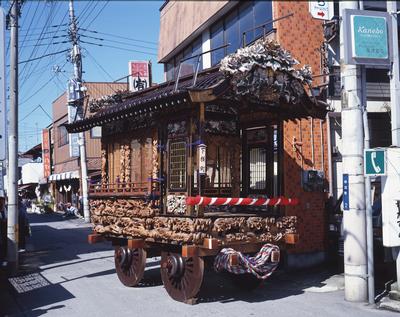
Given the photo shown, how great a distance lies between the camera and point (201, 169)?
26.1 ft

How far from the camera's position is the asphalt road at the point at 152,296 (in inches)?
300

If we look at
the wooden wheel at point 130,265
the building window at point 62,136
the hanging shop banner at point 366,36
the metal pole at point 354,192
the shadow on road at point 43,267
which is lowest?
the shadow on road at point 43,267

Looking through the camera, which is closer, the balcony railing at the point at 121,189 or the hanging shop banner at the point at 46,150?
the balcony railing at the point at 121,189

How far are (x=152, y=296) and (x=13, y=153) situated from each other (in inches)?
233

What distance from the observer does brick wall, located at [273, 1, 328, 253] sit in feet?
35.7

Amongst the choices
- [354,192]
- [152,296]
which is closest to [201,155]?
[354,192]

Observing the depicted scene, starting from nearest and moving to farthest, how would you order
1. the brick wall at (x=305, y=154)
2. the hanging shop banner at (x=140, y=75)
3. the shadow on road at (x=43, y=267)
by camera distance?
the shadow on road at (x=43, y=267) → the brick wall at (x=305, y=154) → the hanging shop banner at (x=140, y=75)

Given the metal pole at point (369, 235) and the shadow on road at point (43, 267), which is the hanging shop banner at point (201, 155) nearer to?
the metal pole at point (369, 235)

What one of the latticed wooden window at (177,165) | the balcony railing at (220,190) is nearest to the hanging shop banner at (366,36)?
the latticed wooden window at (177,165)

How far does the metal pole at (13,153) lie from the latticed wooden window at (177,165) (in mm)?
5181

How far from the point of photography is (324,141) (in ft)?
37.3

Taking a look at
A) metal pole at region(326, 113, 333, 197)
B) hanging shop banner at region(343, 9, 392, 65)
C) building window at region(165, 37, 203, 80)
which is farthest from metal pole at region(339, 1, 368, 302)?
metal pole at region(326, 113, 333, 197)

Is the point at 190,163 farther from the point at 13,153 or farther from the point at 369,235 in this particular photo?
the point at 13,153

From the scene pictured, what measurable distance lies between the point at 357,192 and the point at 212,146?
312cm
